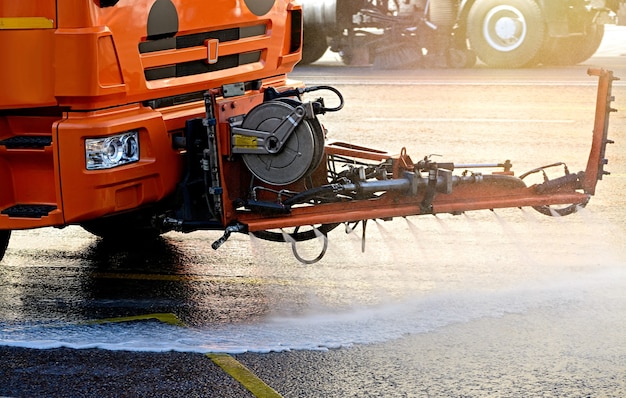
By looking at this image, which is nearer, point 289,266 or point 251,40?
point 251,40

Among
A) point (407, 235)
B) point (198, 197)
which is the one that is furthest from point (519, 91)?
point (198, 197)

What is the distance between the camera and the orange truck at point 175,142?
5.56m

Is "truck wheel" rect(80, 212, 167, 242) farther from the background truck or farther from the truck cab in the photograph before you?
the background truck

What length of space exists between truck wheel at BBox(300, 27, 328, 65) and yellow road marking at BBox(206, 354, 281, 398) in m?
13.6

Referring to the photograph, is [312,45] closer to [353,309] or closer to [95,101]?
[353,309]

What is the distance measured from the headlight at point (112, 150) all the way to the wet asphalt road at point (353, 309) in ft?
2.70

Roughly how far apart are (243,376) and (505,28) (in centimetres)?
1328

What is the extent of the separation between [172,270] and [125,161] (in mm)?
1290

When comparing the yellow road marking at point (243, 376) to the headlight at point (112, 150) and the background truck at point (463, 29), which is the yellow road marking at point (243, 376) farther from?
the background truck at point (463, 29)

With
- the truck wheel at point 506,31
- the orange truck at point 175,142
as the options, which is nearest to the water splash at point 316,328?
the orange truck at point 175,142

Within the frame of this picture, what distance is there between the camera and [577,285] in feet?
20.8

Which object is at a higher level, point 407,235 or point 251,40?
point 251,40

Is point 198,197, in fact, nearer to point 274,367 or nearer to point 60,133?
point 60,133

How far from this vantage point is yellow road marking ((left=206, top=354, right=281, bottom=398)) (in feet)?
16.0
